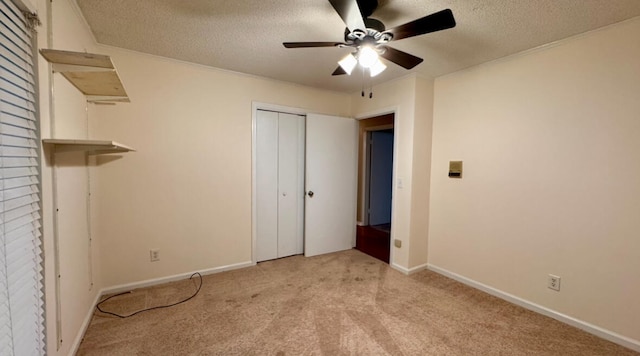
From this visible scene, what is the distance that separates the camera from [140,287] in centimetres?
259

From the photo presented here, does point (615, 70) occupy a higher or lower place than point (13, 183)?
higher

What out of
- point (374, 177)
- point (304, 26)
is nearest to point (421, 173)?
point (304, 26)

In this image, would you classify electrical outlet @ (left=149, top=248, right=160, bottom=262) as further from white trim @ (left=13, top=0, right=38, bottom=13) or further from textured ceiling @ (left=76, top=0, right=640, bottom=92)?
white trim @ (left=13, top=0, right=38, bottom=13)

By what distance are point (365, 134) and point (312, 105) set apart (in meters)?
1.98

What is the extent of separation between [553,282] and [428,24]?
2.36 meters

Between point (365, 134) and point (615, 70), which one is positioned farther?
point (365, 134)

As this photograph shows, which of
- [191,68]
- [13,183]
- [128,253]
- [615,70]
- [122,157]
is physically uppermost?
[191,68]

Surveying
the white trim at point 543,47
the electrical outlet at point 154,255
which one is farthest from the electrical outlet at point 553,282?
the electrical outlet at point 154,255

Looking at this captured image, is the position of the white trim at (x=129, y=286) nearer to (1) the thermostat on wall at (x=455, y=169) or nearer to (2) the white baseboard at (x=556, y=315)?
(2) the white baseboard at (x=556, y=315)

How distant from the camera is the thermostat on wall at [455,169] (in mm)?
2879

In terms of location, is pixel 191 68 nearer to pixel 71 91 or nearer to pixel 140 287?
pixel 71 91

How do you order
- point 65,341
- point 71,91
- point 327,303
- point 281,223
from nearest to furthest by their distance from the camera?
1. point 65,341
2. point 71,91
3. point 327,303
4. point 281,223

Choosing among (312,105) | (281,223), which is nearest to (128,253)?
(281,223)

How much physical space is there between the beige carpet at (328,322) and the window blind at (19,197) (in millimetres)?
822
